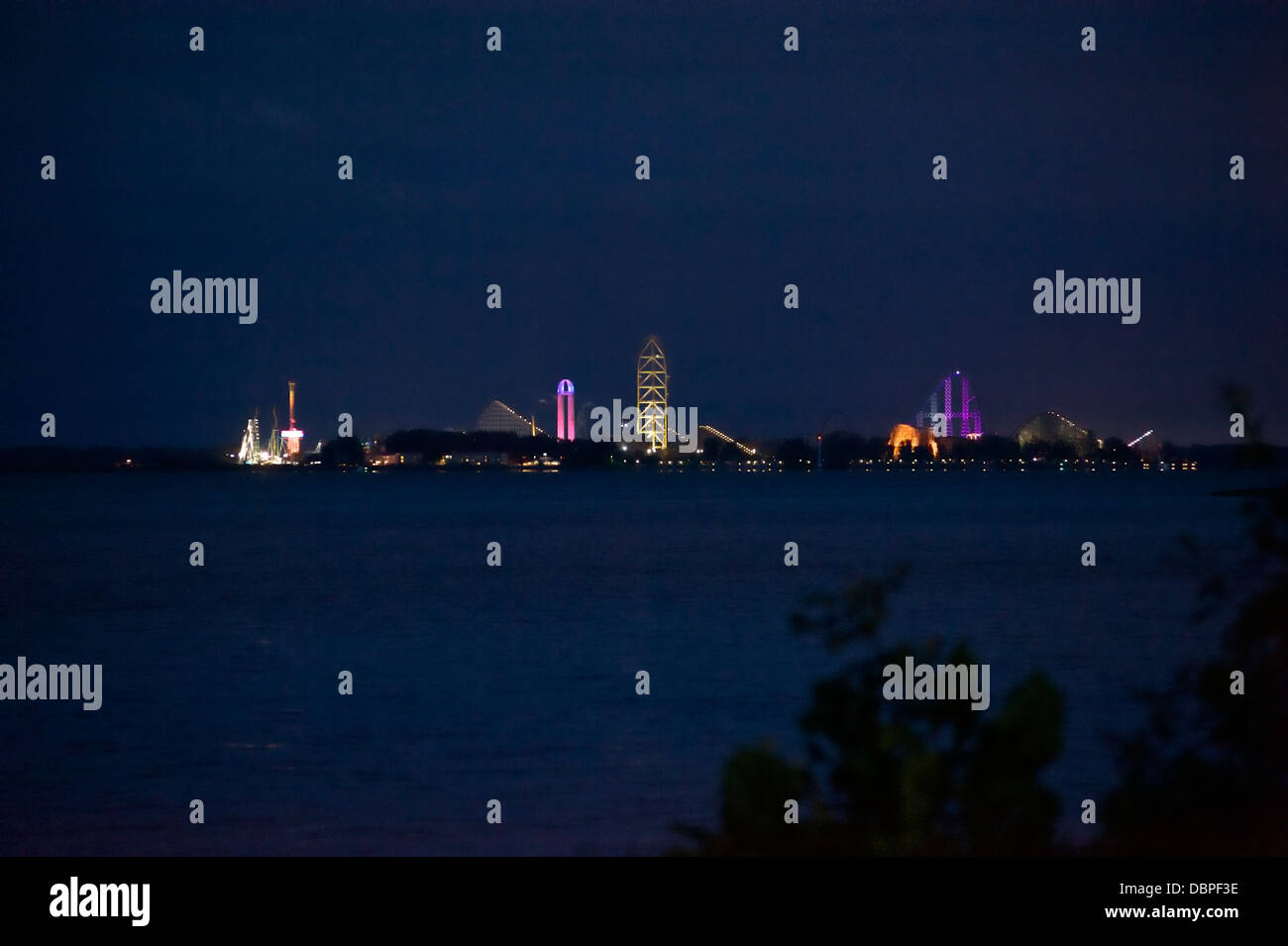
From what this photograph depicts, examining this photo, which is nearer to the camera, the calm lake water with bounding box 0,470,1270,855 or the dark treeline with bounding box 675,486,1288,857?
the dark treeline with bounding box 675,486,1288,857

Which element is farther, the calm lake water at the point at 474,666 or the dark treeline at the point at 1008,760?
the calm lake water at the point at 474,666

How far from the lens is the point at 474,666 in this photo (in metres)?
21.5

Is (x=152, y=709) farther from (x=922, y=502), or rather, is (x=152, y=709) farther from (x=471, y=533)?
(x=922, y=502)

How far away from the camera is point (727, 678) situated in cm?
1988

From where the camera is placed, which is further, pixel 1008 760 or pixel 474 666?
pixel 474 666

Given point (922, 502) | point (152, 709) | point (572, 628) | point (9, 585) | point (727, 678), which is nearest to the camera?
point (152, 709)

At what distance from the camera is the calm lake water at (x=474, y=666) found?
11.8 meters

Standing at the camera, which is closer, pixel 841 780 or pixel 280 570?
pixel 841 780

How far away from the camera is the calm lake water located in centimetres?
1175
